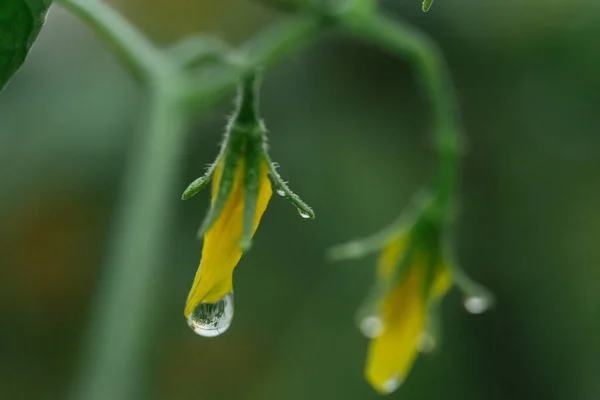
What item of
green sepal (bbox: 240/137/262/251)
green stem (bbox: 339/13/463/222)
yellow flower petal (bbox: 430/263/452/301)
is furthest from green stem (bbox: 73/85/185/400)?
green sepal (bbox: 240/137/262/251)

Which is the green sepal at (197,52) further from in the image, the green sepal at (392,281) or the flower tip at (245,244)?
the flower tip at (245,244)

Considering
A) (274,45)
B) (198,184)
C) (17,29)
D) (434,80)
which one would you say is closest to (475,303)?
(434,80)

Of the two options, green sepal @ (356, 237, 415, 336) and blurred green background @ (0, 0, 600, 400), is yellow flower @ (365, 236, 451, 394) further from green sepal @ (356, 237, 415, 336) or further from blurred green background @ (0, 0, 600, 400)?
blurred green background @ (0, 0, 600, 400)

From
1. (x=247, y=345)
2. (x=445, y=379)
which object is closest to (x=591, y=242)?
(x=445, y=379)

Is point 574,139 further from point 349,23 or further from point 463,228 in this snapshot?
point 349,23

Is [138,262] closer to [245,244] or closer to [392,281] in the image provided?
[392,281]

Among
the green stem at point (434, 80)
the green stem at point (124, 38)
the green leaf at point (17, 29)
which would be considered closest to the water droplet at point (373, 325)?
the green stem at point (434, 80)
